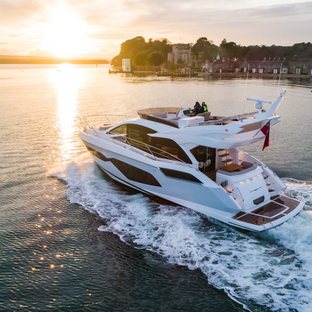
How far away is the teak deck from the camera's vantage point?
1116 centimetres

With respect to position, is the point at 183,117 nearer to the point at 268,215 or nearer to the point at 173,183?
the point at 173,183

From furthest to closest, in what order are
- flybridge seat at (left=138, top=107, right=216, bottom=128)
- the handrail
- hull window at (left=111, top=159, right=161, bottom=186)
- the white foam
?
hull window at (left=111, top=159, right=161, bottom=186), the handrail, flybridge seat at (left=138, top=107, right=216, bottom=128), the white foam

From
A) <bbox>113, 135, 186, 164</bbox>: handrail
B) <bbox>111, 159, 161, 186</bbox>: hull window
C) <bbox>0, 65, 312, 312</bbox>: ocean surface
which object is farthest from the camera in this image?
<bbox>111, 159, 161, 186</bbox>: hull window

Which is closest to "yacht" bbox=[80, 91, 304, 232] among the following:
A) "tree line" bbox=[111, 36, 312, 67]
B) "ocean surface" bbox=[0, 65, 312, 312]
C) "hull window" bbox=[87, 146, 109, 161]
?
"hull window" bbox=[87, 146, 109, 161]

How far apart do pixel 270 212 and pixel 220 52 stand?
512 feet

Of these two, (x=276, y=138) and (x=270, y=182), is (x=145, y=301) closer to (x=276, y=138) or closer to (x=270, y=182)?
(x=270, y=182)

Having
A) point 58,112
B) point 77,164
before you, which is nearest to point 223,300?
point 77,164

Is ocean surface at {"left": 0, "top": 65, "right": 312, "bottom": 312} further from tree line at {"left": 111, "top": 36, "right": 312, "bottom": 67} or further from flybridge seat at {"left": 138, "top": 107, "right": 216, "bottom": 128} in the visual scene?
tree line at {"left": 111, "top": 36, "right": 312, "bottom": 67}

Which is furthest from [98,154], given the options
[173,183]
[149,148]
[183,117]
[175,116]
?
[173,183]

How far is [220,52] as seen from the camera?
158125 millimetres

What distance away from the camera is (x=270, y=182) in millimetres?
13039

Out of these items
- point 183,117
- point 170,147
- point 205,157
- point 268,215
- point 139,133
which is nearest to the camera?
point 268,215

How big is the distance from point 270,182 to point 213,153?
2.31 m

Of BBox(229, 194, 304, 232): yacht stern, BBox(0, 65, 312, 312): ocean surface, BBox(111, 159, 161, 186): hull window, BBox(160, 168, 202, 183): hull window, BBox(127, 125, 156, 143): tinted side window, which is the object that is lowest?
BBox(0, 65, 312, 312): ocean surface
